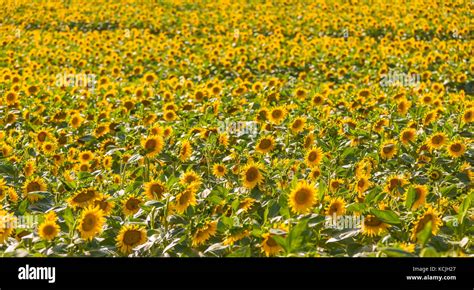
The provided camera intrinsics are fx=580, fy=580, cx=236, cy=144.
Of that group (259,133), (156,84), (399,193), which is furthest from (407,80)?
(399,193)

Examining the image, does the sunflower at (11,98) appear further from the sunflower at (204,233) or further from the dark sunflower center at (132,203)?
the sunflower at (204,233)

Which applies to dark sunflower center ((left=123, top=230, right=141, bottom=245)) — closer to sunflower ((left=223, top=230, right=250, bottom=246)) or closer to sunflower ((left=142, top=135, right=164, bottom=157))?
sunflower ((left=223, top=230, right=250, bottom=246))

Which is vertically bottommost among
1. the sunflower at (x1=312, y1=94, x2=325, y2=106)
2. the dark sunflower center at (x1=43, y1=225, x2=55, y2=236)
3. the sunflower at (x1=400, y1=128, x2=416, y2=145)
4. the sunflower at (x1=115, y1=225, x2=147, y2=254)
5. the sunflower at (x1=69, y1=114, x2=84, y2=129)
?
the sunflower at (x1=115, y1=225, x2=147, y2=254)

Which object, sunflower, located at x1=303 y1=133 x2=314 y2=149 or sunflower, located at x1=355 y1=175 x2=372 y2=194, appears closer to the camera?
sunflower, located at x1=355 y1=175 x2=372 y2=194

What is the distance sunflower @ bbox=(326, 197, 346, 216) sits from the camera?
11.7ft

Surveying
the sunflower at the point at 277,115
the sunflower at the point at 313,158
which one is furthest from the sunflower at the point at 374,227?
the sunflower at the point at 277,115

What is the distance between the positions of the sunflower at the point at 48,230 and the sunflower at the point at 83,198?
0.41m

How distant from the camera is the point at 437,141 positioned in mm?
5238

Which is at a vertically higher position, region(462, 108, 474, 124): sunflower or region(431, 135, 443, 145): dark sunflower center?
region(462, 108, 474, 124): sunflower

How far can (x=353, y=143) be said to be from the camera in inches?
231

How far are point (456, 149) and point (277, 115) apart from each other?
1890mm

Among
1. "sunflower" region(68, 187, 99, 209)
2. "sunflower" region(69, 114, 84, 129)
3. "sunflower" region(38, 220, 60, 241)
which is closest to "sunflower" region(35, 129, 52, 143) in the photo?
"sunflower" region(69, 114, 84, 129)

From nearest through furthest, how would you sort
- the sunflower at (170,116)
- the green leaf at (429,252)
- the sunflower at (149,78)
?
the green leaf at (429,252) < the sunflower at (170,116) < the sunflower at (149,78)

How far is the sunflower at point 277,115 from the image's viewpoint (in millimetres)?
6176
